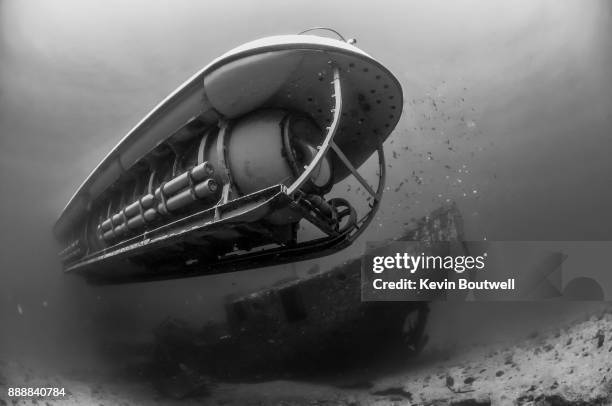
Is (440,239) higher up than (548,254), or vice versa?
(440,239)

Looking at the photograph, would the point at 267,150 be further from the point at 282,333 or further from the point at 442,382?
the point at 442,382

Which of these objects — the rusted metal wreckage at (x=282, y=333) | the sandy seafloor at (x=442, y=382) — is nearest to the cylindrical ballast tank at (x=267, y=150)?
the rusted metal wreckage at (x=282, y=333)

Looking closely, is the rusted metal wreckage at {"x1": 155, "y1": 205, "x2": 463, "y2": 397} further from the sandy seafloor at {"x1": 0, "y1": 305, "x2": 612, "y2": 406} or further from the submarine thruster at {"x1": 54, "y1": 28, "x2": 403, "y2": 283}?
the submarine thruster at {"x1": 54, "y1": 28, "x2": 403, "y2": 283}

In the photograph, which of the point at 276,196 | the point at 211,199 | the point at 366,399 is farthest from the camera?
the point at 366,399

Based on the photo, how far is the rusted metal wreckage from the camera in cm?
738

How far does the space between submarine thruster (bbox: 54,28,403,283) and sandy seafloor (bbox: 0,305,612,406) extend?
276cm

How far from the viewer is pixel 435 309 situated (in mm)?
11633

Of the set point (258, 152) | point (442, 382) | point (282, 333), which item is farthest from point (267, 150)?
point (442, 382)

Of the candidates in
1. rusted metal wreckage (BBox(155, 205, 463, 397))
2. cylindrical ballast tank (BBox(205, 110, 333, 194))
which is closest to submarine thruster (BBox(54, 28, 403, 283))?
cylindrical ballast tank (BBox(205, 110, 333, 194))

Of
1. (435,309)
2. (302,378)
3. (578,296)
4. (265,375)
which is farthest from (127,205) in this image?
(435,309)

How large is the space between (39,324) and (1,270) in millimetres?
1476

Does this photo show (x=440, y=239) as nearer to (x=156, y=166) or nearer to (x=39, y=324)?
(x=156, y=166)

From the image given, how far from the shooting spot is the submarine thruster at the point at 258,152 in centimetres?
352

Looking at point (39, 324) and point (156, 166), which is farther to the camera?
point (39, 324)
